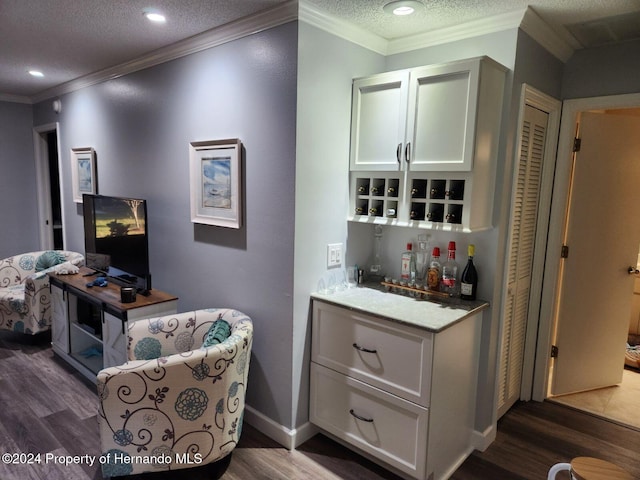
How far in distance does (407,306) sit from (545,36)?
1.67m

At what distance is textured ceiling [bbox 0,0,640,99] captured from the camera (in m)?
2.03

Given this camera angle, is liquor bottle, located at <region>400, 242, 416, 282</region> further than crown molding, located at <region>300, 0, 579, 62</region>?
Yes

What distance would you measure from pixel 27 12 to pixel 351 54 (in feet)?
5.74

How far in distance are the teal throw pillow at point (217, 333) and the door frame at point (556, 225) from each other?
210 cm

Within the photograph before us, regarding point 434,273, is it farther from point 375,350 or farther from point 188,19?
point 188,19

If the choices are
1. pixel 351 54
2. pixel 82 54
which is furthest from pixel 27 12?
pixel 351 54

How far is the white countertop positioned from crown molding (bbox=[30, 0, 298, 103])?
1.46 meters

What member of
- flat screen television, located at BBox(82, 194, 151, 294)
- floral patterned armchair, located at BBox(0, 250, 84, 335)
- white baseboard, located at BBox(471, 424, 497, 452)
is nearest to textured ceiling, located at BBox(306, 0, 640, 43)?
flat screen television, located at BBox(82, 194, 151, 294)

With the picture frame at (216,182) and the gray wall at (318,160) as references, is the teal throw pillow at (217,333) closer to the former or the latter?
the gray wall at (318,160)

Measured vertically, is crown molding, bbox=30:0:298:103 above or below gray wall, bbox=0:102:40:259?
above

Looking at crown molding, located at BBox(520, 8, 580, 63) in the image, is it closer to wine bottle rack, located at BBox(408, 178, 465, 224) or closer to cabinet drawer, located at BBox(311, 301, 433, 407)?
wine bottle rack, located at BBox(408, 178, 465, 224)

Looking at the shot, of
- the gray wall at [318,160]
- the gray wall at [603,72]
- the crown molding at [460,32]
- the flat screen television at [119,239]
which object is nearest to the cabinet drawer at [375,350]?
the gray wall at [318,160]

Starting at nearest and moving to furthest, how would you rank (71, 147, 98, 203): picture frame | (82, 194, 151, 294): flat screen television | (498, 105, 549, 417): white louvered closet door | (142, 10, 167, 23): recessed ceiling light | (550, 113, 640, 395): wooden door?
(142, 10, 167, 23): recessed ceiling light, (498, 105, 549, 417): white louvered closet door, (550, 113, 640, 395): wooden door, (82, 194, 151, 294): flat screen television, (71, 147, 98, 203): picture frame

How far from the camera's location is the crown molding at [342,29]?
2080 millimetres
